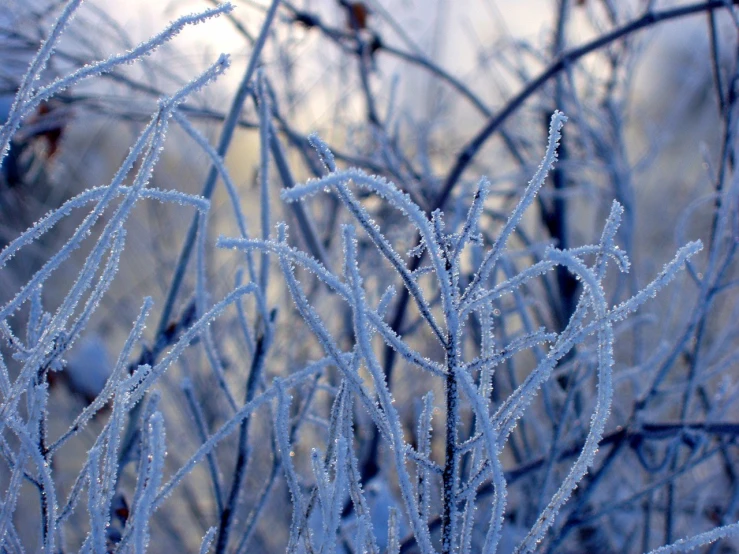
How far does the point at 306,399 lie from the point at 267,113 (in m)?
0.41

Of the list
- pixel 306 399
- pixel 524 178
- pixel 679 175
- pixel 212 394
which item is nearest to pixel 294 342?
pixel 212 394

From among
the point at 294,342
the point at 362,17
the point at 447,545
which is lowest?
the point at 447,545

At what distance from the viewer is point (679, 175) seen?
4711 millimetres

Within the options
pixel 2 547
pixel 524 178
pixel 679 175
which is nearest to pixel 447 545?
pixel 2 547

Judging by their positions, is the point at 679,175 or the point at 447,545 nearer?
the point at 447,545

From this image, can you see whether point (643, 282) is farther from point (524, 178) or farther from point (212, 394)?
point (212, 394)

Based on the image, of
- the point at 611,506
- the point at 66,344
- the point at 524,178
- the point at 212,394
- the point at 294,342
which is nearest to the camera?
the point at 66,344

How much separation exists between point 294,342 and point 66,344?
65.5 inches

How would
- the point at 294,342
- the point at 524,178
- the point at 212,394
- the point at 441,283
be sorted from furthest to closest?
the point at 212,394 < the point at 294,342 < the point at 524,178 < the point at 441,283

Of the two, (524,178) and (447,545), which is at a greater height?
(524,178)

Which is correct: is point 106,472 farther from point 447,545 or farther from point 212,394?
point 212,394

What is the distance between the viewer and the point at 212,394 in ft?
8.70

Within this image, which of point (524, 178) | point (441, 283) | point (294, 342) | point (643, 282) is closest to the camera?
point (441, 283)

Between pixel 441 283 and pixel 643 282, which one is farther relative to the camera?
pixel 643 282
